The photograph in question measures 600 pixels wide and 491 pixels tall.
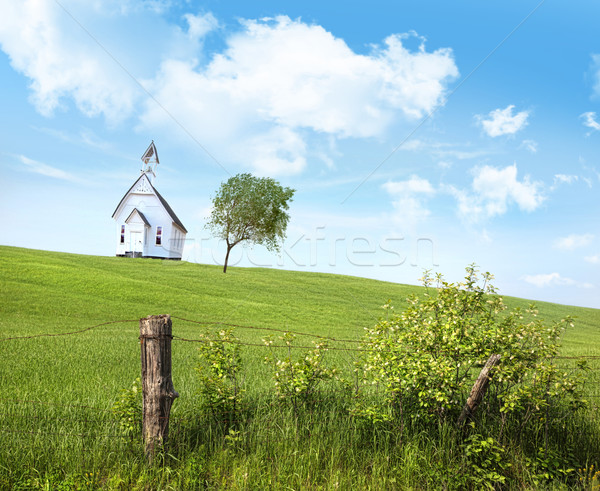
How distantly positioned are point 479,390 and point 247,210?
161ft

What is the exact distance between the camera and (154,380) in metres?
5.31

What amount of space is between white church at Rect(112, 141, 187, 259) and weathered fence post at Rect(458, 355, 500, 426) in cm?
5669

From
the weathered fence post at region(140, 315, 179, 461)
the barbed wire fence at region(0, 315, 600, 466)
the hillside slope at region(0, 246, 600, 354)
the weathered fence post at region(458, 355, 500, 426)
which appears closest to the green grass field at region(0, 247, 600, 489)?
the barbed wire fence at region(0, 315, 600, 466)

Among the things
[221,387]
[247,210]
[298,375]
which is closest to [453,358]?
[298,375]

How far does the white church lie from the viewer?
58.4 metres

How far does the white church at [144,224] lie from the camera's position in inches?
2298

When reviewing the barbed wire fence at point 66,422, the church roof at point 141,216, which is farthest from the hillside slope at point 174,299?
the church roof at point 141,216

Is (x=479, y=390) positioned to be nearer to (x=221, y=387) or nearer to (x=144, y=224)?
(x=221, y=387)

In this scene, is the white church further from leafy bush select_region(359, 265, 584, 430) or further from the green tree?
leafy bush select_region(359, 265, 584, 430)

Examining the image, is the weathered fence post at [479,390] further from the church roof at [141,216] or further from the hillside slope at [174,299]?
the church roof at [141,216]

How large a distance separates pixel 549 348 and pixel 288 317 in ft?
73.1

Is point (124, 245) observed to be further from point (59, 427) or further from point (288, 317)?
point (59, 427)

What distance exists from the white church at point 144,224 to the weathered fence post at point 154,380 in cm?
5584

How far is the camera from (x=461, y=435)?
609cm
